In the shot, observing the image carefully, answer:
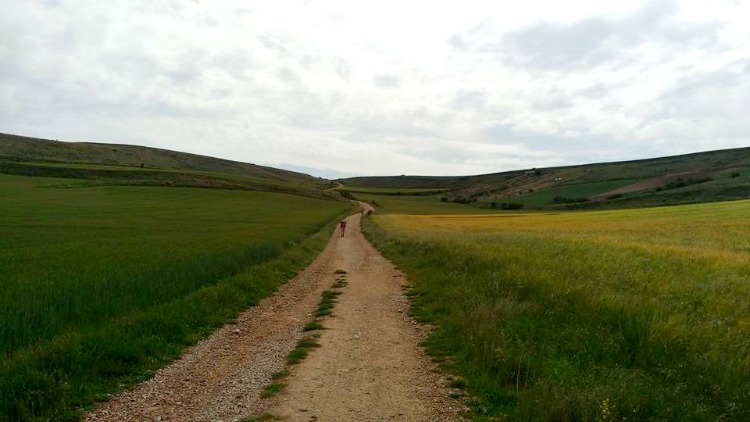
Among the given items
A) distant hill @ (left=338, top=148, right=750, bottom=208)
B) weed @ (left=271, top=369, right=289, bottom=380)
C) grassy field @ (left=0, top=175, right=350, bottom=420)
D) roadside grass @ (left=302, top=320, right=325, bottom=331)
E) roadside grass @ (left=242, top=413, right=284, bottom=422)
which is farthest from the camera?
distant hill @ (left=338, top=148, right=750, bottom=208)

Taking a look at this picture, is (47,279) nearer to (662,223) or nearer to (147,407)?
(147,407)

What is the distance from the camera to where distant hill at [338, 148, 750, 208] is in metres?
73.8

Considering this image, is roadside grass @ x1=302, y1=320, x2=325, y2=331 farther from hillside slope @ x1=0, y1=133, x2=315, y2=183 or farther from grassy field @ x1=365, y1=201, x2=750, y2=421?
hillside slope @ x1=0, y1=133, x2=315, y2=183

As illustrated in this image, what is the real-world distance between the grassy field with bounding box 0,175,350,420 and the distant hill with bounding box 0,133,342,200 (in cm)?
6567

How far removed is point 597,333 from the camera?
8844 mm

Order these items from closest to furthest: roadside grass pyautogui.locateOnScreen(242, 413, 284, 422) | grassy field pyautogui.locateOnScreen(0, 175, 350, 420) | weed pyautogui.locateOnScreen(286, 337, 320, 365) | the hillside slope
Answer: roadside grass pyautogui.locateOnScreen(242, 413, 284, 422) < grassy field pyautogui.locateOnScreen(0, 175, 350, 420) < weed pyautogui.locateOnScreen(286, 337, 320, 365) < the hillside slope

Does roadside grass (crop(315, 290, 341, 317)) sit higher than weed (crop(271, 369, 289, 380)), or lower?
lower

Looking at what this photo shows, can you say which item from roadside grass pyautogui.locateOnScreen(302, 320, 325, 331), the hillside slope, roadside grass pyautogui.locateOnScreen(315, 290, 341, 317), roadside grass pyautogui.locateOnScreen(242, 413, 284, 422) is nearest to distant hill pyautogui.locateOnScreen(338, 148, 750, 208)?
roadside grass pyautogui.locateOnScreen(315, 290, 341, 317)

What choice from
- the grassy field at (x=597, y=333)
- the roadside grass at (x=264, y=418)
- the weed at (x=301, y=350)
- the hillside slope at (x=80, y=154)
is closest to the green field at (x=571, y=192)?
the grassy field at (x=597, y=333)

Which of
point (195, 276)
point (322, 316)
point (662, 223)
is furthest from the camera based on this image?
point (662, 223)

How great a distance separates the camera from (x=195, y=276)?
1552cm

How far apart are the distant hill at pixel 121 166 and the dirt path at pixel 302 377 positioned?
279 feet

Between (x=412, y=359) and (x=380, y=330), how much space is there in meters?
2.30

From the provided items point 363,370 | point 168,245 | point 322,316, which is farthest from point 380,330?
point 168,245
